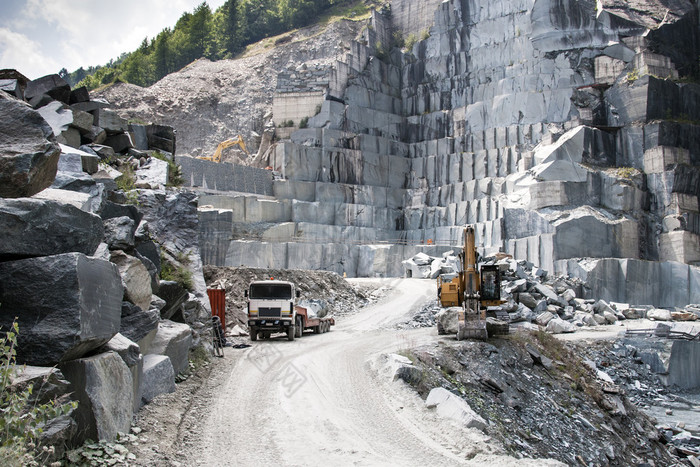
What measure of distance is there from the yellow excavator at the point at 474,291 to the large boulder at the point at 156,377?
9983mm

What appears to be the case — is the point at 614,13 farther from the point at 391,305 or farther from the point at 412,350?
the point at 412,350

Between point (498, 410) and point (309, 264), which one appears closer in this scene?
point (498, 410)

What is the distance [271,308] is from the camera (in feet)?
60.7

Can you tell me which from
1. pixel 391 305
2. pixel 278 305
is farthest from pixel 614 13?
pixel 278 305

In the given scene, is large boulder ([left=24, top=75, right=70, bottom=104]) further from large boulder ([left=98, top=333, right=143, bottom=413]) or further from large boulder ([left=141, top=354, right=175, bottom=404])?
large boulder ([left=98, top=333, right=143, bottom=413])

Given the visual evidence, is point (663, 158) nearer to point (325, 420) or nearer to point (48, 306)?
point (325, 420)

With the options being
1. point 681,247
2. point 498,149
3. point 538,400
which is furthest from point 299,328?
point 498,149

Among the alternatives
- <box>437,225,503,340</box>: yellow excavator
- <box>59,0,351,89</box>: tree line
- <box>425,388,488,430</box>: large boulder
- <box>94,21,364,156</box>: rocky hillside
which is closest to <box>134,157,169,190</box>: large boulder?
<box>437,225,503,340</box>: yellow excavator

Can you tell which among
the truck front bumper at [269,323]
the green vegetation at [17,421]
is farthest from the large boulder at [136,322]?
the truck front bumper at [269,323]

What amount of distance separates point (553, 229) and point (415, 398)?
31976 millimetres

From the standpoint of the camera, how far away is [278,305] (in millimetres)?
18594

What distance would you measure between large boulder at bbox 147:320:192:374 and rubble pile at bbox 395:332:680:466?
4.21 metres

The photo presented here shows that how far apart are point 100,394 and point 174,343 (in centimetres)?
424

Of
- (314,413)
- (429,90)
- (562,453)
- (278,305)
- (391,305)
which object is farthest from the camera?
(429,90)
